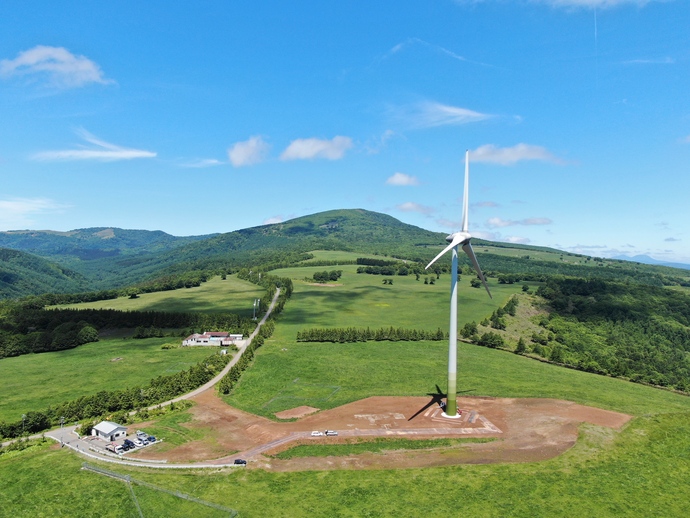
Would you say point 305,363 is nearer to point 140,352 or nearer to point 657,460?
point 140,352

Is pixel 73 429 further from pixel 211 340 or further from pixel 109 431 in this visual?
pixel 211 340

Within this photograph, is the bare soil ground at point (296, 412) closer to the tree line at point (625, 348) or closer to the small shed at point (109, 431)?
the small shed at point (109, 431)

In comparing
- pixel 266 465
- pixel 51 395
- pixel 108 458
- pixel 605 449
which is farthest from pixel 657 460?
pixel 51 395

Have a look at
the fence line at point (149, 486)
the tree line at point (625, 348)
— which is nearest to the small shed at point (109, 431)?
the fence line at point (149, 486)

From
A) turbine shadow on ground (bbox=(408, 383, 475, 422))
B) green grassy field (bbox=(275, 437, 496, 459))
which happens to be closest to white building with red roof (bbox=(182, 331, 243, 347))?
turbine shadow on ground (bbox=(408, 383, 475, 422))

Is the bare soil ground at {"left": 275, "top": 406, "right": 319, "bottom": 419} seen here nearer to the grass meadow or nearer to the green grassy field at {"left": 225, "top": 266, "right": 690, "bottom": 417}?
the green grassy field at {"left": 225, "top": 266, "right": 690, "bottom": 417}

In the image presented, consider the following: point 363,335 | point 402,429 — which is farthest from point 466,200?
point 363,335
